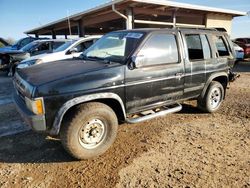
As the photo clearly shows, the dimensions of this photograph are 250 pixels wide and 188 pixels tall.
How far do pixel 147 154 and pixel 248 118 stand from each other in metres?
2.87

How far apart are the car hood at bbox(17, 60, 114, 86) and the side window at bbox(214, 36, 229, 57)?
9.51 ft

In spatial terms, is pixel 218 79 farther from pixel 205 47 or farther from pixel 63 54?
pixel 63 54

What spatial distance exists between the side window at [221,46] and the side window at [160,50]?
1.48m

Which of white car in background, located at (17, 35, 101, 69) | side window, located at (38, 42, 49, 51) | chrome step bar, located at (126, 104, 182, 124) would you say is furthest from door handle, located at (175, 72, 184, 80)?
side window, located at (38, 42, 49, 51)

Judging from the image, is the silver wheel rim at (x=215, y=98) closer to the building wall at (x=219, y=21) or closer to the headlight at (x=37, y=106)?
the headlight at (x=37, y=106)

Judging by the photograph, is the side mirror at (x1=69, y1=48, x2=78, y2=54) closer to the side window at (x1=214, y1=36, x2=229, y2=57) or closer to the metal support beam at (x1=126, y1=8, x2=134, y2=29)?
the metal support beam at (x1=126, y1=8, x2=134, y2=29)

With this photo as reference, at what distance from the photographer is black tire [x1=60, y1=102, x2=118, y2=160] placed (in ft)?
11.4

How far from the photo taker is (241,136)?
4578mm

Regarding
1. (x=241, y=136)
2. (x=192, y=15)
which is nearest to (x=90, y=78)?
(x=241, y=136)

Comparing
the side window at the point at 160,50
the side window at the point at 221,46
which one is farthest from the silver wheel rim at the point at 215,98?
the side window at the point at 160,50

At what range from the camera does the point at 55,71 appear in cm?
380

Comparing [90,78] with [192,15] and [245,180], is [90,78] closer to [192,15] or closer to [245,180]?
[245,180]

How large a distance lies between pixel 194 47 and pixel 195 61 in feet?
0.97

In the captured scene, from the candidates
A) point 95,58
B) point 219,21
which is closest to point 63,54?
point 95,58
